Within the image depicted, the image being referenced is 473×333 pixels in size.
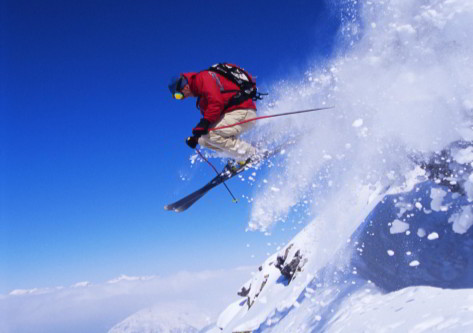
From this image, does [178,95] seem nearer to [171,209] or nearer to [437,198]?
[171,209]

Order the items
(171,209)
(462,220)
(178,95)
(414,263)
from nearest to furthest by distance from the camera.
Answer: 1. (462,220)
2. (414,263)
3. (178,95)
4. (171,209)

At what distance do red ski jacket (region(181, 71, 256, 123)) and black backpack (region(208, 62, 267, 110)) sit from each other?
0.12 meters

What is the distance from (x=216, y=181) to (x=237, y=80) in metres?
3.14

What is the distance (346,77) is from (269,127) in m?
2.46

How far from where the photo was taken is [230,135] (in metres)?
7.17

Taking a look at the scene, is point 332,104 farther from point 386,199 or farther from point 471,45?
point 471,45

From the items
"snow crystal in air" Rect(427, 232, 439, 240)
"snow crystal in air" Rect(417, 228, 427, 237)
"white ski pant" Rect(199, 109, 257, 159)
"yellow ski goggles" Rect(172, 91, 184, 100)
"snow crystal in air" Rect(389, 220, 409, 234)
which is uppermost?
"yellow ski goggles" Rect(172, 91, 184, 100)

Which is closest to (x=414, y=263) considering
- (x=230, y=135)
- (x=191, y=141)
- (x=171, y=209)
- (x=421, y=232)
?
(x=421, y=232)

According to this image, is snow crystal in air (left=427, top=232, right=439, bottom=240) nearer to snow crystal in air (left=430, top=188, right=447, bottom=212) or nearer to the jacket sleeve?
snow crystal in air (left=430, top=188, right=447, bottom=212)

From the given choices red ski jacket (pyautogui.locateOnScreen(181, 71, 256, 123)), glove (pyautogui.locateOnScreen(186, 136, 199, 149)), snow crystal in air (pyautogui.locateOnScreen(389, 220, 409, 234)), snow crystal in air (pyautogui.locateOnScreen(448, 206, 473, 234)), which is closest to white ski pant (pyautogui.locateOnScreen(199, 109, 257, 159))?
glove (pyautogui.locateOnScreen(186, 136, 199, 149))

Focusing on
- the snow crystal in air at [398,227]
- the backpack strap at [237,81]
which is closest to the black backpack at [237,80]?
the backpack strap at [237,81]

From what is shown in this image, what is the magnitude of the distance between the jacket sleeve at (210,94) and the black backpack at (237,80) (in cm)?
22

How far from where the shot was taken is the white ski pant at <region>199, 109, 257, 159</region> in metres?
6.99

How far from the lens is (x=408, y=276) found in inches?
195
